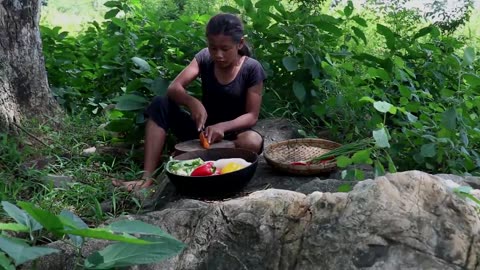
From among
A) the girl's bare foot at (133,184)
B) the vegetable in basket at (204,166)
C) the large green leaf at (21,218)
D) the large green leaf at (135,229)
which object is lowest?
the girl's bare foot at (133,184)

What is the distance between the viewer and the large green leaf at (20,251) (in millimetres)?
1654

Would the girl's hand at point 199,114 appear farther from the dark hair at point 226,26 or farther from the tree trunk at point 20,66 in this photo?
the tree trunk at point 20,66

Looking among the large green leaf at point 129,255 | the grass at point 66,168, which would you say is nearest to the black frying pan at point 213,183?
the grass at point 66,168

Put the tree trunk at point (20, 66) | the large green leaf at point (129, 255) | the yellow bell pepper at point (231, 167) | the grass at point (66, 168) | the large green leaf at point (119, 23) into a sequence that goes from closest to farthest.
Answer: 1. the large green leaf at point (129, 255)
2. the yellow bell pepper at point (231, 167)
3. the grass at point (66, 168)
4. the tree trunk at point (20, 66)
5. the large green leaf at point (119, 23)

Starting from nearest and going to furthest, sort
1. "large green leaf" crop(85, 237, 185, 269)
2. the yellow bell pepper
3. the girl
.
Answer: "large green leaf" crop(85, 237, 185, 269) < the yellow bell pepper < the girl

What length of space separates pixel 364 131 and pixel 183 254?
1937 mm

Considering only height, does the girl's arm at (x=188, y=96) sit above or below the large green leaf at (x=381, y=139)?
below

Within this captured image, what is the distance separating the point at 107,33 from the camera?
17.0ft

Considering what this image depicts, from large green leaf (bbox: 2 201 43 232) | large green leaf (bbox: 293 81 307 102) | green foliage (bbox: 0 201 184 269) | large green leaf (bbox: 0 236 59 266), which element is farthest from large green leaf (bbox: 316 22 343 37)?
large green leaf (bbox: 0 236 59 266)

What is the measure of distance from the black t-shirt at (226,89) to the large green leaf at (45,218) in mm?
2067

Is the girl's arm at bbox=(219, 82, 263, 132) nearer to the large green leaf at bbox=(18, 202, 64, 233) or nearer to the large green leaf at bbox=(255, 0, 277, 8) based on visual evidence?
the large green leaf at bbox=(255, 0, 277, 8)

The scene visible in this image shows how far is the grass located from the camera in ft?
10.5

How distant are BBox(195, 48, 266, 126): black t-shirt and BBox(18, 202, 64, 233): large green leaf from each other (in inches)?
81.4

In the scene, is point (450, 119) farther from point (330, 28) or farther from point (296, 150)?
point (330, 28)
